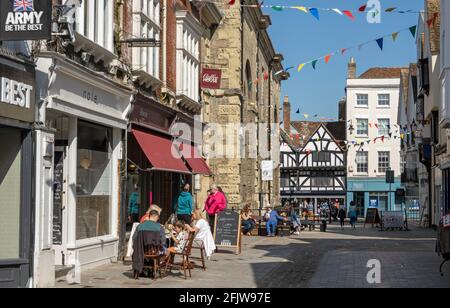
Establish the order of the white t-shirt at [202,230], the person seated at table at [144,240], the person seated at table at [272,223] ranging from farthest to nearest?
the person seated at table at [272,223]
the white t-shirt at [202,230]
the person seated at table at [144,240]

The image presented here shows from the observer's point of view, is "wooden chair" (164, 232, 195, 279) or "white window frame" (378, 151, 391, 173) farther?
"white window frame" (378, 151, 391, 173)

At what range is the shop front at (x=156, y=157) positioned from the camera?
65.7 ft

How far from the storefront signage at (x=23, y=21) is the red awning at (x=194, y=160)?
13.6 m

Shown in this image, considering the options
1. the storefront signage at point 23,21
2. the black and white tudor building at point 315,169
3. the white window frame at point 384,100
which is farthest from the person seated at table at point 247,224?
the white window frame at point 384,100

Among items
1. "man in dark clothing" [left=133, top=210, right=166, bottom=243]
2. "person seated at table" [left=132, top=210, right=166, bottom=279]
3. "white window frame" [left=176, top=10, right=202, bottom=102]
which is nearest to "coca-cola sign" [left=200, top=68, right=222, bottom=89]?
"white window frame" [left=176, top=10, right=202, bottom=102]

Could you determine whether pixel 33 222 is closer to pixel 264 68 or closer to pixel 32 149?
pixel 32 149

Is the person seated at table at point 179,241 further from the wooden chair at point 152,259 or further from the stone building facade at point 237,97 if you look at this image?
the stone building facade at point 237,97

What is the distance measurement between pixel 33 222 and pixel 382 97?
64.9 m

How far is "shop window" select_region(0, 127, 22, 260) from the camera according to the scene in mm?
12992

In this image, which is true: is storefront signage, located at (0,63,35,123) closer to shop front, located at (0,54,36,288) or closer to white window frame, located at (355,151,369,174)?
shop front, located at (0,54,36,288)

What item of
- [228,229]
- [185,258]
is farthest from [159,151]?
[185,258]

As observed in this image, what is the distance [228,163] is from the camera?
118ft

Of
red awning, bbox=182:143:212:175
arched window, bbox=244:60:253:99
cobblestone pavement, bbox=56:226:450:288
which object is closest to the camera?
cobblestone pavement, bbox=56:226:450:288

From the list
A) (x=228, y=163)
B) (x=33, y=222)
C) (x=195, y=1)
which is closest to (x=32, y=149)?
(x=33, y=222)
